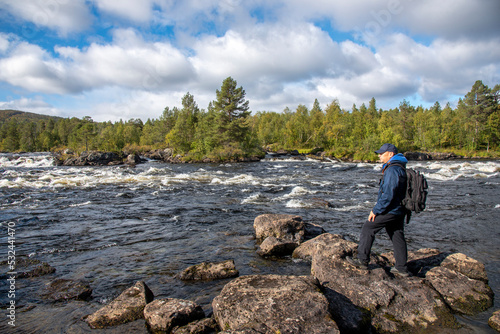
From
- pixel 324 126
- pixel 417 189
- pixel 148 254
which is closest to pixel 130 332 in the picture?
pixel 148 254

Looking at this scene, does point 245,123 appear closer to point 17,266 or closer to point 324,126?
point 324,126

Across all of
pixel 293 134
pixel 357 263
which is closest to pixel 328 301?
pixel 357 263

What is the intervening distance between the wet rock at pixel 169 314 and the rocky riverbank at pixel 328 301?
17 millimetres

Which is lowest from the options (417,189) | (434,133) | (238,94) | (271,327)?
(271,327)

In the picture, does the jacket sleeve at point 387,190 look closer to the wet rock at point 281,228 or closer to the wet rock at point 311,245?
the wet rock at point 311,245

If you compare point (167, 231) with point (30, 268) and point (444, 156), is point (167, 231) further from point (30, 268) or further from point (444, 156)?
point (444, 156)

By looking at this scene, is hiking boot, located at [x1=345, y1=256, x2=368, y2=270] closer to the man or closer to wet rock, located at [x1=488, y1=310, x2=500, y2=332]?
the man

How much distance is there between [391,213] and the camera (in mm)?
6055

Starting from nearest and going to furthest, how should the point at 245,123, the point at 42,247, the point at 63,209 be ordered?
the point at 42,247 → the point at 63,209 → the point at 245,123

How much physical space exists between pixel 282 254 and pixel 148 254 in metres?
4.63

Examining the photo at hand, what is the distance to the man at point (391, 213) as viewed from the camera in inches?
234

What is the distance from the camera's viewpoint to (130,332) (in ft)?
16.8

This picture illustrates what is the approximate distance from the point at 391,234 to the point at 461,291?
1797 mm

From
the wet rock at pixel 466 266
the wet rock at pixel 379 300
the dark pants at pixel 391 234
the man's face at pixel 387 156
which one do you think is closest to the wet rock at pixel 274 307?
the wet rock at pixel 379 300
